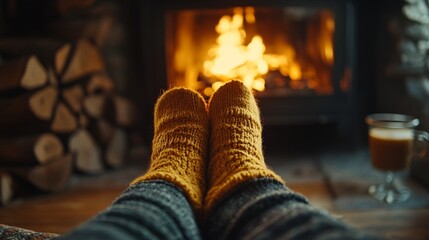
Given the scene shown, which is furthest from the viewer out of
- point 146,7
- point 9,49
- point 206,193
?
point 146,7

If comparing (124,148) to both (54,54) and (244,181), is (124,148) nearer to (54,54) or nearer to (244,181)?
(54,54)

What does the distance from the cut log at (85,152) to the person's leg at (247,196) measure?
2.53 feet

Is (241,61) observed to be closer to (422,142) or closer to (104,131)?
(104,131)

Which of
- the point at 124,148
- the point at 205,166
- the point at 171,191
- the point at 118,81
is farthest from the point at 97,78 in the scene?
the point at 171,191

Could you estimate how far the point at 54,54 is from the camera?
62.2 inches

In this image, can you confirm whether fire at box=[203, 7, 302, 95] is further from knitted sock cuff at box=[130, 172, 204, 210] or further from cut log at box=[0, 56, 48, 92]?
knitted sock cuff at box=[130, 172, 204, 210]

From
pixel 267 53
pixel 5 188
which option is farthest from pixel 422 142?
pixel 5 188

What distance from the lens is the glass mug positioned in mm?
1466

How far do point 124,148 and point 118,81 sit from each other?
274 millimetres

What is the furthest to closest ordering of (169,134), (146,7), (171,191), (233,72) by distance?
(233,72) → (146,7) → (169,134) → (171,191)

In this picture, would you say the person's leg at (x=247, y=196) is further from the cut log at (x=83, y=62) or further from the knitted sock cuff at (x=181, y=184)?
the cut log at (x=83, y=62)

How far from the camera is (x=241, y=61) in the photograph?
6.28 feet

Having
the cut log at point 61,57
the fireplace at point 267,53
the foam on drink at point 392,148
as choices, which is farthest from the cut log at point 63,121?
the foam on drink at point 392,148

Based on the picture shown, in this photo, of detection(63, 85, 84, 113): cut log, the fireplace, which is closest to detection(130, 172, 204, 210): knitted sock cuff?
detection(63, 85, 84, 113): cut log
